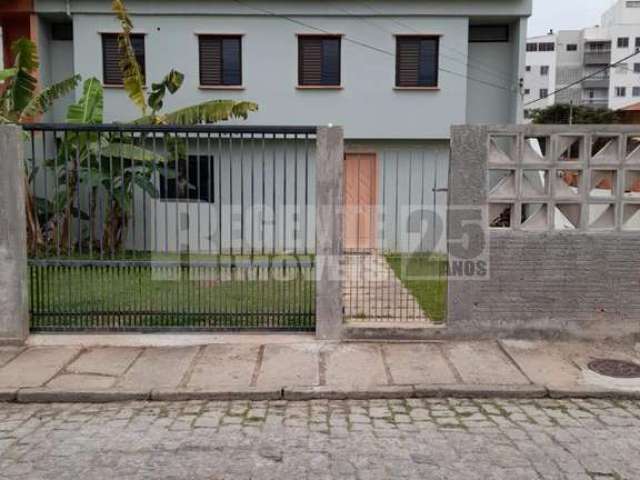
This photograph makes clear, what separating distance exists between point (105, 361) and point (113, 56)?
1111 cm

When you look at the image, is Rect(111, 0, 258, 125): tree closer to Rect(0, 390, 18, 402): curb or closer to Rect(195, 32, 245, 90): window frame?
Rect(195, 32, 245, 90): window frame

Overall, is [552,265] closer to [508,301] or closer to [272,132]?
[508,301]

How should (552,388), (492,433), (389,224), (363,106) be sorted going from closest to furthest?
(492,433)
(552,388)
(389,224)
(363,106)

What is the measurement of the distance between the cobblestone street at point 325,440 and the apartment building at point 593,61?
66420 millimetres

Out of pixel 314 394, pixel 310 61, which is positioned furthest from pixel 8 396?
pixel 310 61

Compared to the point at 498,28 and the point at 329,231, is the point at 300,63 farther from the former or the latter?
the point at 329,231

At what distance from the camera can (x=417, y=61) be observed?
1513 centimetres

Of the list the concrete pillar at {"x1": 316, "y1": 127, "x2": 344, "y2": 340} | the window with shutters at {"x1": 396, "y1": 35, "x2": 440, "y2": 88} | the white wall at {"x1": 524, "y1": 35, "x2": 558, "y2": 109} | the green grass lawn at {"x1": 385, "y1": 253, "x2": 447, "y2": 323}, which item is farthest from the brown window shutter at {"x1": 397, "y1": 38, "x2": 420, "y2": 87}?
the white wall at {"x1": 524, "y1": 35, "x2": 558, "y2": 109}

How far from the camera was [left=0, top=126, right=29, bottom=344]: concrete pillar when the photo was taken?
6305 millimetres

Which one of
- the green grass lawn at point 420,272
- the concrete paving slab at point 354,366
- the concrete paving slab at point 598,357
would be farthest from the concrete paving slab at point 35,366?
the concrete paving slab at point 598,357

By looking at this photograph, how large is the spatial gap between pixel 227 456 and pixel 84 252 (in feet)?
12.3

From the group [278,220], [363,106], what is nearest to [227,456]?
[278,220]

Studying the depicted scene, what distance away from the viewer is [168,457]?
3.98 metres

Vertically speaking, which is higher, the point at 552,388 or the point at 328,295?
the point at 328,295
